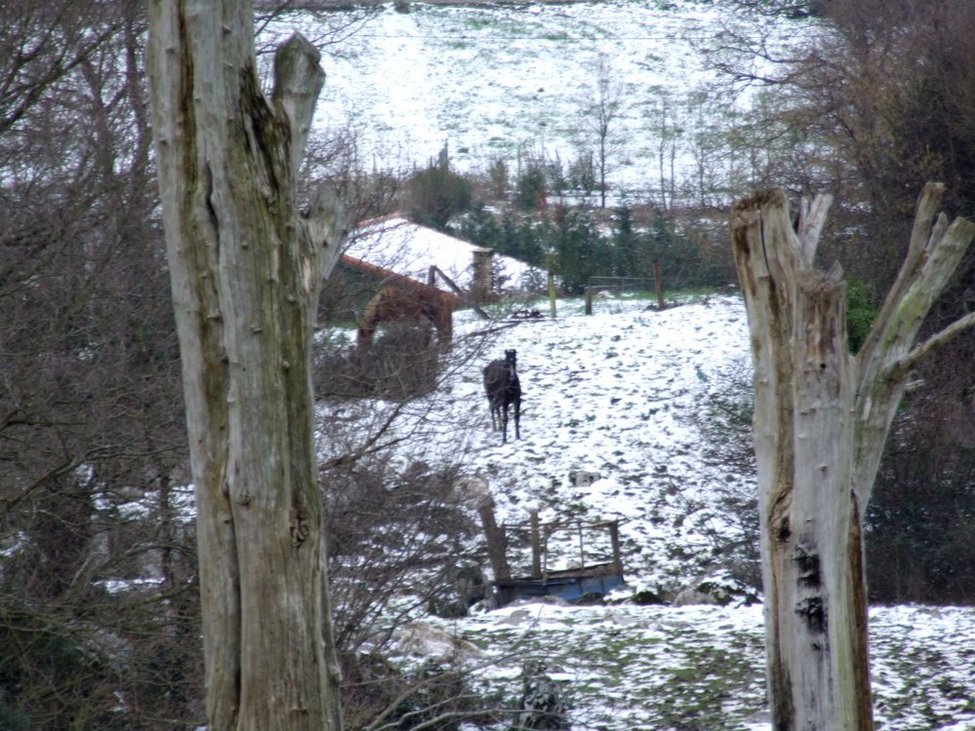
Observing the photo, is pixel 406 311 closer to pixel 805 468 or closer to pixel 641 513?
pixel 805 468

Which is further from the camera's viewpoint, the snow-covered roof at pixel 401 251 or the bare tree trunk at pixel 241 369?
the snow-covered roof at pixel 401 251

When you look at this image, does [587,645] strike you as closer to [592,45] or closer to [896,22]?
[896,22]

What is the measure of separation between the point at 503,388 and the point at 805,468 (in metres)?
13.4

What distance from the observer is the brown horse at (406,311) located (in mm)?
10969

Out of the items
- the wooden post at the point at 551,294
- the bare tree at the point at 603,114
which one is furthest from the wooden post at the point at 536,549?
the bare tree at the point at 603,114

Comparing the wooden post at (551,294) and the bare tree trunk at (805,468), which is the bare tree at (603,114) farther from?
the bare tree trunk at (805,468)

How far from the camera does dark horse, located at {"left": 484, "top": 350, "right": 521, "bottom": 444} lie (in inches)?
655

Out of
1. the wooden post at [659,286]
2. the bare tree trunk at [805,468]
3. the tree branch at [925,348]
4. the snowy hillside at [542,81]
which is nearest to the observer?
the bare tree trunk at [805,468]

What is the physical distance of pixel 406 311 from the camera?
36.4ft

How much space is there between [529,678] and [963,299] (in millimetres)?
10331

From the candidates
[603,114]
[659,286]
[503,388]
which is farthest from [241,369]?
[603,114]

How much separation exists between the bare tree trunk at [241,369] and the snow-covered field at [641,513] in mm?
5739

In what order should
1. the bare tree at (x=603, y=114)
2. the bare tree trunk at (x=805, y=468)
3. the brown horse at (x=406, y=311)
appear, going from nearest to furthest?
the bare tree trunk at (x=805, y=468)
the brown horse at (x=406, y=311)
the bare tree at (x=603, y=114)

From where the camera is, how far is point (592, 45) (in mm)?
54719
